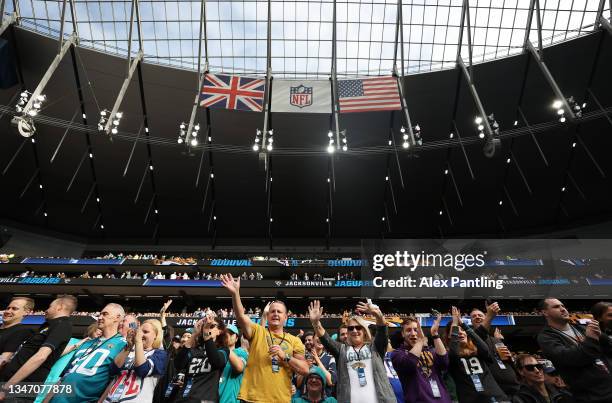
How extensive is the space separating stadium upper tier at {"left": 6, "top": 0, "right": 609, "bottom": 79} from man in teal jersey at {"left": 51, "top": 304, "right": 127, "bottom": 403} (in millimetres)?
16303

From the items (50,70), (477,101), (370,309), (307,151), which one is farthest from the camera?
(307,151)

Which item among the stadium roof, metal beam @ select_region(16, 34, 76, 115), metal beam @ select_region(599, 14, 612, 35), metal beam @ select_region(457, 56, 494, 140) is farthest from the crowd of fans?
metal beam @ select_region(599, 14, 612, 35)

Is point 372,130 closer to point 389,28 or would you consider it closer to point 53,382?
point 389,28

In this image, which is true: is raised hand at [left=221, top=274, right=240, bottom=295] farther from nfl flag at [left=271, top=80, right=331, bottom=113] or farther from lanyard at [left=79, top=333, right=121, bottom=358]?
A: nfl flag at [left=271, top=80, right=331, bottom=113]

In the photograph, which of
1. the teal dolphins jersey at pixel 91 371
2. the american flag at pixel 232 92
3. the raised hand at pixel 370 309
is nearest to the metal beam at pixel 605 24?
the american flag at pixel 232 92

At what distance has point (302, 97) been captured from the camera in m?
17.0

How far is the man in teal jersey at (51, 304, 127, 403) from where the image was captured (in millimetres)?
3805

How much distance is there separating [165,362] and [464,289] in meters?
12.6

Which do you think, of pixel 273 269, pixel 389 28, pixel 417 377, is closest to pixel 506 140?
pixel 389 28

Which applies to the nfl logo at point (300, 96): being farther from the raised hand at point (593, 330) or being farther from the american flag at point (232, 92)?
the raised hand at point (593, 330)

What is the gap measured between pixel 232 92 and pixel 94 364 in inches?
525

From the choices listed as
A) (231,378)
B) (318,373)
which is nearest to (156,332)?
(231,378)

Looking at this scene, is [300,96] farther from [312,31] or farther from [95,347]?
[95,347]

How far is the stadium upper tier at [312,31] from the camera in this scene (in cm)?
1816
